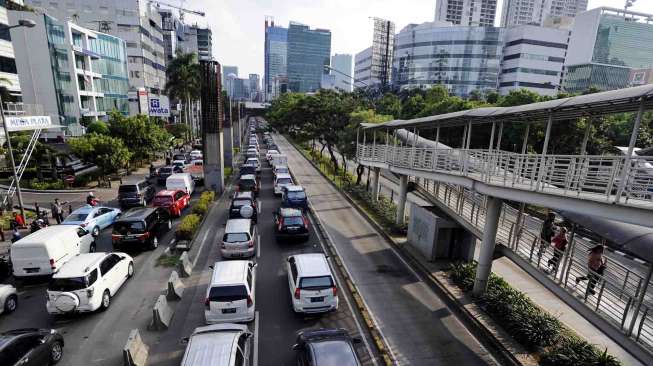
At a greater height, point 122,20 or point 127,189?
point 122,20

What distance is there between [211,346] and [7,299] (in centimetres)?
846

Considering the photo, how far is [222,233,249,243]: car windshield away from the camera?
14.8 meters

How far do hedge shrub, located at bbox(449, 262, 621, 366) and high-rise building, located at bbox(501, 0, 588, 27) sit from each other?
215m

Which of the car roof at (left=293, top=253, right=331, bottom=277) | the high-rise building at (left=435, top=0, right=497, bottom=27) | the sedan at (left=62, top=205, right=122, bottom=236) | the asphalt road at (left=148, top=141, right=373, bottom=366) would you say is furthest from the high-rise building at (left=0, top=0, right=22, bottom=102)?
the high-rise building at (left=435, top=0, right=497, bottom=27)

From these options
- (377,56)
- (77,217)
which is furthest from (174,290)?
(377,56)

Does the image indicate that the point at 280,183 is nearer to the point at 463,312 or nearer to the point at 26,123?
the point at 26,123

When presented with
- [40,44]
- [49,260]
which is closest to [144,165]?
[40,44]

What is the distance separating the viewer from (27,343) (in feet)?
26.7

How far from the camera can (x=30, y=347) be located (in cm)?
814

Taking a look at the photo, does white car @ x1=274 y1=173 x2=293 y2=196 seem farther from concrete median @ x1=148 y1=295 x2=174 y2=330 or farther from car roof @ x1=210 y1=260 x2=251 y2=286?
concrete median @ x1=148 y1=295 x2=174 y2=330

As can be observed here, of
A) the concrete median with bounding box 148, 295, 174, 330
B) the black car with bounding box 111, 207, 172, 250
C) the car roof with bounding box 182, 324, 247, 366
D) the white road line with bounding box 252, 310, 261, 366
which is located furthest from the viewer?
the black car with bounding box 111, 207, 172, 250

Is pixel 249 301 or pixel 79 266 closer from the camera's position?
pixel 249 301

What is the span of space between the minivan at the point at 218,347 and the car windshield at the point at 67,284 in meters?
5.12

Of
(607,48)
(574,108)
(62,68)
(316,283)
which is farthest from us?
(607,48)
